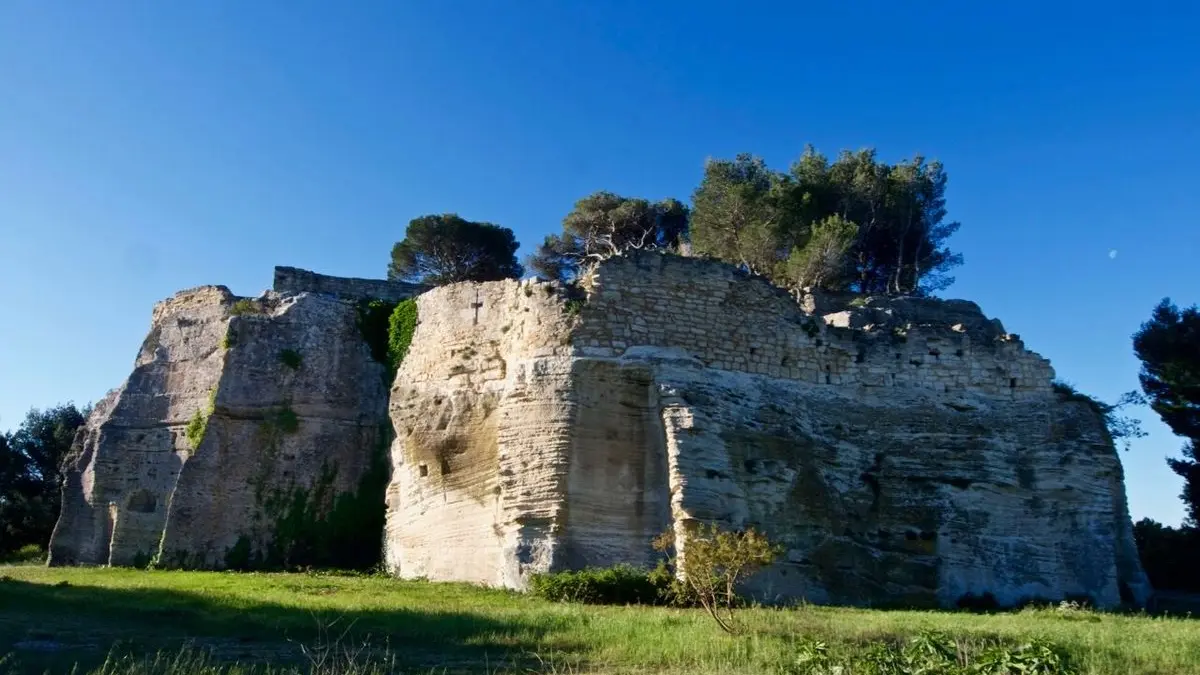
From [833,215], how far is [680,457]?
16407 mm

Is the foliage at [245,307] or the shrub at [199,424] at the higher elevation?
the foliage at [245,307]

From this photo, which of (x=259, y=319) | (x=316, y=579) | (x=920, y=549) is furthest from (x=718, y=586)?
(x=259, y=319)

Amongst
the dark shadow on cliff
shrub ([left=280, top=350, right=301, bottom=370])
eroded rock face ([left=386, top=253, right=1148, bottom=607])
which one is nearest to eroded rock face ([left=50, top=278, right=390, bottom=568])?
shrub ([left=280, top=350, right=301, bottom=370])

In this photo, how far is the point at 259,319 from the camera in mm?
21406

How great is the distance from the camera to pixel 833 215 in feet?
94.6

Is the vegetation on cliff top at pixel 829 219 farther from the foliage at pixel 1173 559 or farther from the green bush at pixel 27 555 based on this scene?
the green bush at pixel 27 555

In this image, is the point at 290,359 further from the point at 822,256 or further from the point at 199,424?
the point at 822,256

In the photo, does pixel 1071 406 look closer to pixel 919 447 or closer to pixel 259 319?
pixel 919 447

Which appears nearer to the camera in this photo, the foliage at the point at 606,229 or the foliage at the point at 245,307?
the foliage at the point at 245,307

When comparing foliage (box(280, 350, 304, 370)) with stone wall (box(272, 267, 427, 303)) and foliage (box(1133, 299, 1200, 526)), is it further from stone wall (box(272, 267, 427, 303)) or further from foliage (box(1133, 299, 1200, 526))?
foliage (box(1133, 299, 1200, 526))

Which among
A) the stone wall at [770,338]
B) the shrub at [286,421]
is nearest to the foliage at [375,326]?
the shrub at [286,421]

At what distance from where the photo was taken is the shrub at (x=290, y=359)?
69.5ft

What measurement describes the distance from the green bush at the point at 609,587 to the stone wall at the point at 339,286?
40.4 feet

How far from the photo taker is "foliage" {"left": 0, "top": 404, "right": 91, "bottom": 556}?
30.3 m
